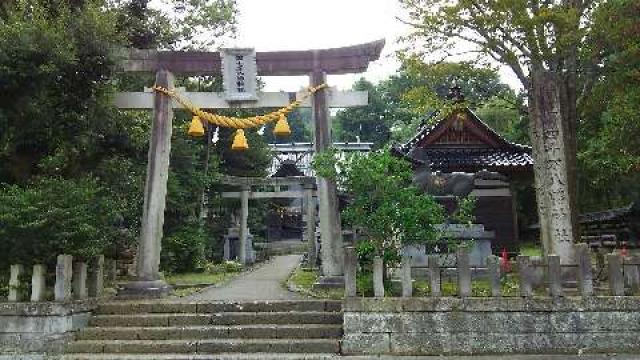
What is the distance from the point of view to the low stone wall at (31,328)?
8359 mm

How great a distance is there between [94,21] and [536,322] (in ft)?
32.8

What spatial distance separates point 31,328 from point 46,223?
5.78 ft

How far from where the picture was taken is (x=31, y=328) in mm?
8406

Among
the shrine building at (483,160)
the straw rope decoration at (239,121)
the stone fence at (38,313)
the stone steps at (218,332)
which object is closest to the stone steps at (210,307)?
the stone steps at (218,332)

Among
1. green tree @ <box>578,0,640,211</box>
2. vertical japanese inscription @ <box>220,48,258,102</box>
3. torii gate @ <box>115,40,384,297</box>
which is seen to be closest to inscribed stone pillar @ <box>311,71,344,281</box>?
torii gate @ <box>115,40,384,297</box>

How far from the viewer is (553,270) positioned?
8.21 m

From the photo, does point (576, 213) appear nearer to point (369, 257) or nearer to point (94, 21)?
point (369, 257)

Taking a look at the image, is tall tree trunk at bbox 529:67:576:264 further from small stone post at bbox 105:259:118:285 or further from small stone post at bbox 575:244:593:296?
small stone post at bbox 105:259:118:285

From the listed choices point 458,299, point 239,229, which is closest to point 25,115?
point 458,299

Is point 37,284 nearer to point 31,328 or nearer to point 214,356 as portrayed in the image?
point 31,328

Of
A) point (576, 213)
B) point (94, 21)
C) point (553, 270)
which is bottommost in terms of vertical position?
point (553, 270)

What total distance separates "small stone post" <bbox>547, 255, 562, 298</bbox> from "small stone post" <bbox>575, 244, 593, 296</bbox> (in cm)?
33

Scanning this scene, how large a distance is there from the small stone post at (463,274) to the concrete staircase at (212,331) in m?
2.16

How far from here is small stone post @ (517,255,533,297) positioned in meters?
8.19
